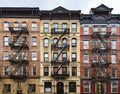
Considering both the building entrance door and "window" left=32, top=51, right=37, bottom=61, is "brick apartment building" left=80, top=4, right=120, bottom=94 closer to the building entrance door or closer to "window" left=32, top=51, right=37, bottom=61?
the building entrance door

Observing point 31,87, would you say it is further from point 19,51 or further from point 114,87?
point 114,87

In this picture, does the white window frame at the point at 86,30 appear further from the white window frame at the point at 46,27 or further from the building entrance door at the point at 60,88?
the building entrance door at the point at 60,88

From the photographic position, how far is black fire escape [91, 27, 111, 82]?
67.0m

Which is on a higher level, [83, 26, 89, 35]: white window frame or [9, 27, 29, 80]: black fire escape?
[83, 26, 89, 35]: white window frame

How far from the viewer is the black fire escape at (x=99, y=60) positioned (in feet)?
220

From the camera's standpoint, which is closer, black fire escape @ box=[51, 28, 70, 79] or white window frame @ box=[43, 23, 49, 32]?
black fire escape @ box=[51, 28, 70, 79]

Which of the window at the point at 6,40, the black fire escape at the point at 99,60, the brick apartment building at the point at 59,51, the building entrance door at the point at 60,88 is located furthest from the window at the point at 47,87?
the window at the point at 6,40

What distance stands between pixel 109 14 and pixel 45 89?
18.4m

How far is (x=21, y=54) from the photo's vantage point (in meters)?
67.8

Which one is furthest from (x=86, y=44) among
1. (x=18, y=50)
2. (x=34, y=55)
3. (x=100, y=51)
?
(x=18, y=50)

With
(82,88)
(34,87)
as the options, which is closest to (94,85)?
(82,88)

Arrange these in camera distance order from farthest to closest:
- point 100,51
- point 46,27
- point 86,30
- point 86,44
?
point 86,30 → point 46,27 → point 86,44 → point 100,51

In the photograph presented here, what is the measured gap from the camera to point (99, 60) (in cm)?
6812

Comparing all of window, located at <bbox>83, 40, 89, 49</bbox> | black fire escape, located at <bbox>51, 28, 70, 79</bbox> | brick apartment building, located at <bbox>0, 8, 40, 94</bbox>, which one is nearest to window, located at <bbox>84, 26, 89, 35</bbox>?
window, located at <bbox>83, 40, 89, 49</bbox>
